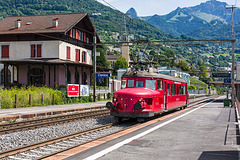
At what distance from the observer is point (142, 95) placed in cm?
1548

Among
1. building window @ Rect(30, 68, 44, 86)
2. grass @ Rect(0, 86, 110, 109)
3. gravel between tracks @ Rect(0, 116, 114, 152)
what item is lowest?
gravel between tracks @ Rect(0, 116, 114, 152)

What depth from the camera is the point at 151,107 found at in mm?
15969

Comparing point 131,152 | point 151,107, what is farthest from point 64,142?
point 151,107

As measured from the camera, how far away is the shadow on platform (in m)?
8.05

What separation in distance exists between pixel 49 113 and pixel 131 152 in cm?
1321

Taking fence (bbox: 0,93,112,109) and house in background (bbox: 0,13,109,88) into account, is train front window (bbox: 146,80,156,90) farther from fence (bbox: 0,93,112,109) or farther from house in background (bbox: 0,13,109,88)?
house in background (bbox: 0,13,109,88)

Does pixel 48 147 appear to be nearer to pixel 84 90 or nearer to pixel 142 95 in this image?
pixel 142 95

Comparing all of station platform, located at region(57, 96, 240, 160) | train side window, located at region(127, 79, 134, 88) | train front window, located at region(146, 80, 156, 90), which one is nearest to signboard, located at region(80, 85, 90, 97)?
train side window, located at region(127, 79, 134, 88)

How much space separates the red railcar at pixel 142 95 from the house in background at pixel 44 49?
22.1 meters

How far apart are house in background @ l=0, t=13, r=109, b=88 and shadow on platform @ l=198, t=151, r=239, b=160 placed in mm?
31507

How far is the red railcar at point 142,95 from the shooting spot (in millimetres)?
15406

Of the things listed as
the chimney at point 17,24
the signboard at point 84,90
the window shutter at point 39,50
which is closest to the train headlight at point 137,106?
the signboard at point 84,90

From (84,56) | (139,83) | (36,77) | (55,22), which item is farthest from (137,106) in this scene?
(84,56)

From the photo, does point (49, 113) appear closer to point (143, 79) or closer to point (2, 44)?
point (143, 79)
